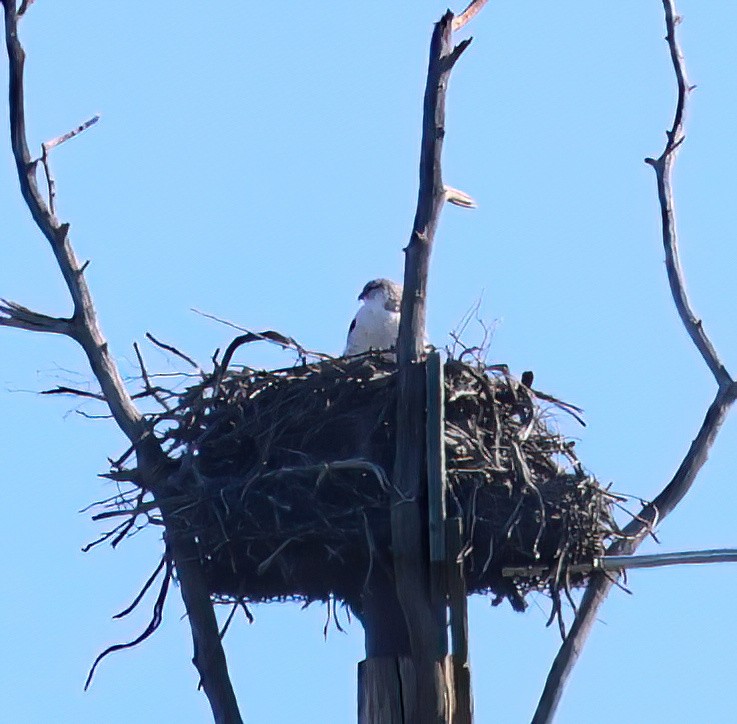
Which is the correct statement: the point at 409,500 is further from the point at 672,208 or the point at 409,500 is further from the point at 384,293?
the point at 384,293

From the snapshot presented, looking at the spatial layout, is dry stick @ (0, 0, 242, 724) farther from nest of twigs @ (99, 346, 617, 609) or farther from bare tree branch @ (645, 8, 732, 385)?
bare tree branch @ (645, 8, 732, 385)

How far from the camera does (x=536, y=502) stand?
7.33 m

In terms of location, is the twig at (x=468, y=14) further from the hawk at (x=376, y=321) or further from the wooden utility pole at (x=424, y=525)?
the hawk at (x=376, y=321)

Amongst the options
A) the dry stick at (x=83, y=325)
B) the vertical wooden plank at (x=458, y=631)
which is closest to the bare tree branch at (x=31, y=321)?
the dry stick at (x=83, y=325)

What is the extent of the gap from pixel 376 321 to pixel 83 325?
282 centimetres

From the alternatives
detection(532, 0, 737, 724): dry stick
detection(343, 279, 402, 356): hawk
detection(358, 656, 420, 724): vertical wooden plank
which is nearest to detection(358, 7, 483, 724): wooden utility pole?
detection(358, 656, 420, 724): vertical wooden plank

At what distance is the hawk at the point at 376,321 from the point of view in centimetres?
970

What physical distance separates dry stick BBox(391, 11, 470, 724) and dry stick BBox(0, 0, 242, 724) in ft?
2.80

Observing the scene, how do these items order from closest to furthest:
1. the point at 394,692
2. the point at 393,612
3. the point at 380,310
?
the point at 394,692 < the point at 393,612 < the point at 380,310

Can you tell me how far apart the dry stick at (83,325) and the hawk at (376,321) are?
7.87 ft

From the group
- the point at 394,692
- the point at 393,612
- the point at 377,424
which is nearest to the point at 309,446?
the point at 377,424

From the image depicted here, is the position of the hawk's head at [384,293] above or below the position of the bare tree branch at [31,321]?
above

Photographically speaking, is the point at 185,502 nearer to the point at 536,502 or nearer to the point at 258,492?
the point at 258,492

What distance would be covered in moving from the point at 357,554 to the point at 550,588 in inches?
31.8
